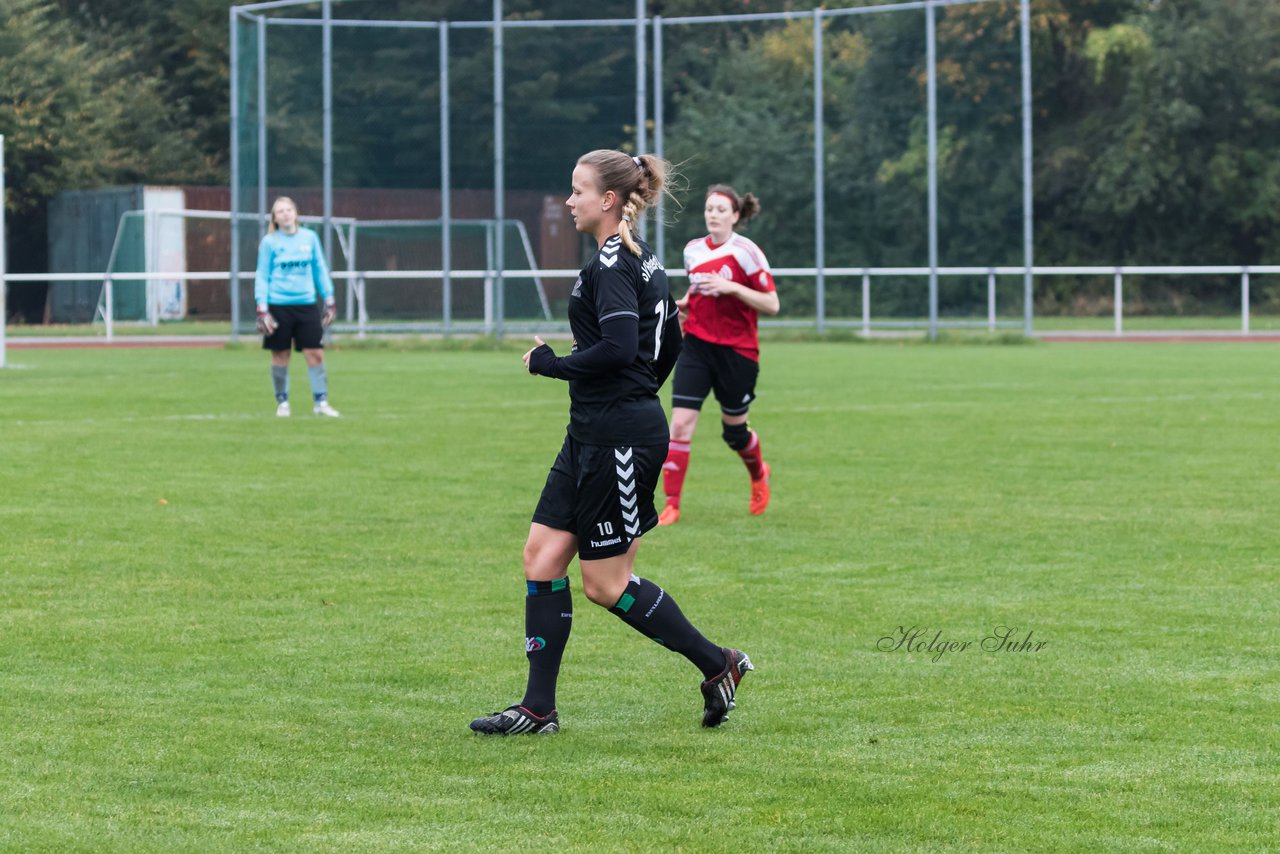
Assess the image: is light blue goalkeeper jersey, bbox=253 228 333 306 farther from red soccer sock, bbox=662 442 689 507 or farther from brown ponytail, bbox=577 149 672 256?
brown ponytail, bbox=577 149 672 256

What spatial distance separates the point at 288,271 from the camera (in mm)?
16328

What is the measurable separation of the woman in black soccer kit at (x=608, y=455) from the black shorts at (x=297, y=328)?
10949 millimetres

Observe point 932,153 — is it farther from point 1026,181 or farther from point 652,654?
point 652,654

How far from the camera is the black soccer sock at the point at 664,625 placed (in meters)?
5.63

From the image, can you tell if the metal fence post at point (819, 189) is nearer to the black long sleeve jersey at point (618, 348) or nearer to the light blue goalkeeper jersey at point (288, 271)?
the light blue goalkeeper jersey at point (288, 271)

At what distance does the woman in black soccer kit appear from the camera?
17.9 feet

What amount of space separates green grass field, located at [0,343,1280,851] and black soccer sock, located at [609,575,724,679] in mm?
209

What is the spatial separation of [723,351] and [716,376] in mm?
152

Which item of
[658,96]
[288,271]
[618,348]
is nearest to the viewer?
[618,348]

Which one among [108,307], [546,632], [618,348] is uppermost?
[108,307]

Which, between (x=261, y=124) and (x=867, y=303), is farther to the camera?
(x=867, y=303)

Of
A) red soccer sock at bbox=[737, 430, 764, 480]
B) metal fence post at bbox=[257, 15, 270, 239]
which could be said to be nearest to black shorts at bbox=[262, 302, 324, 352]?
red soccer sock at bbox=[737, 430, 764, 480]

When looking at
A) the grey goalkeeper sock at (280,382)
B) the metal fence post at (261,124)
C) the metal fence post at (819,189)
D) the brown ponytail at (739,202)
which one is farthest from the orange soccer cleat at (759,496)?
the metal fence post at (261,124)

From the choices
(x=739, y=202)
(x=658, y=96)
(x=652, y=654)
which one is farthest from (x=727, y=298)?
(x=658, y=96)
